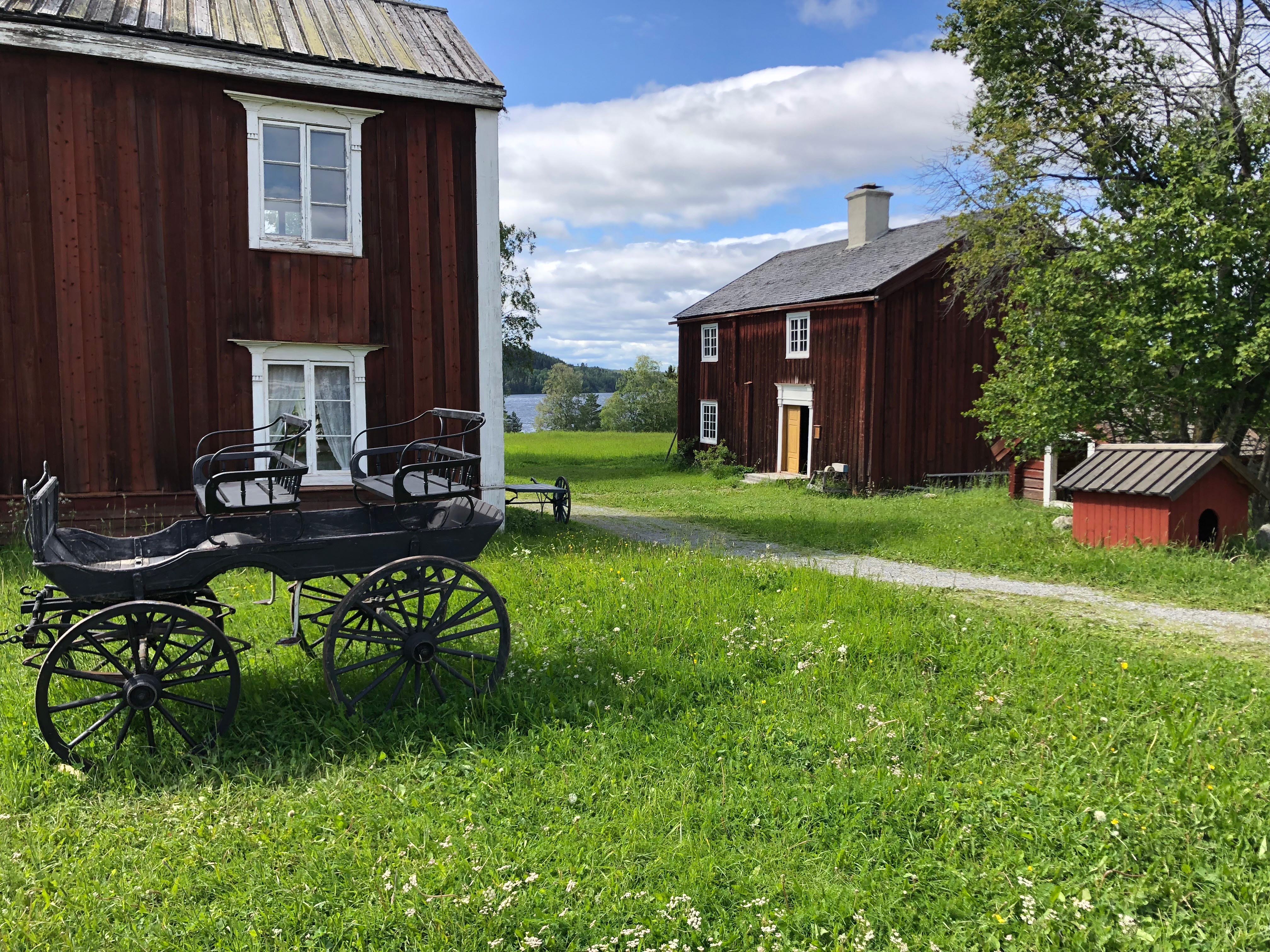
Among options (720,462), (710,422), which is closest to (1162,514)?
(720,462)

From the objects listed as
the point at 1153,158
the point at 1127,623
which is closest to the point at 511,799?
the point at 1127,623

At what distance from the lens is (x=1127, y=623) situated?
Result: 8.39 metres

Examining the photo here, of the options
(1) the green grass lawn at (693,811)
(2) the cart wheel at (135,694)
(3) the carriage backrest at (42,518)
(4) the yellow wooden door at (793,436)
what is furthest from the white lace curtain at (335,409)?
(4) the yellow wooden door at (793,436)

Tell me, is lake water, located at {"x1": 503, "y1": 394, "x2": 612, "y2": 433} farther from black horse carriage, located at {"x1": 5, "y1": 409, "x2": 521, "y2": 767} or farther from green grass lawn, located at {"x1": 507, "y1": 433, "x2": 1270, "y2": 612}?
black horse carriage, located at {"x1": 5, "y1": 409, "x2": 521, "y2": 767}

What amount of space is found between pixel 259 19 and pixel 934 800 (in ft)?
42.9

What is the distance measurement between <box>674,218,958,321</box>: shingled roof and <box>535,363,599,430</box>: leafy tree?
37.1m

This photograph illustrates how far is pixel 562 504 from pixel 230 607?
9498mm

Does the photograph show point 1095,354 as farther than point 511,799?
Yes

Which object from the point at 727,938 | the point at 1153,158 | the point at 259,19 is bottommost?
the point at 727,938

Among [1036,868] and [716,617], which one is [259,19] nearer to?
[716,617]

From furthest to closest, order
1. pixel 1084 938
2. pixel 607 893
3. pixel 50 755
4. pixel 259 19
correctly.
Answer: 1. pixel 259 19
2. pixel 50 755
3. pixel 607 893
4. pixel 1084 938

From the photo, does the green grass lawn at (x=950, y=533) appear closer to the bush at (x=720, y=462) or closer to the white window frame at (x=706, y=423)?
the bush at (x=720, y=462)

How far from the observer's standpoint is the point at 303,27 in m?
12.7

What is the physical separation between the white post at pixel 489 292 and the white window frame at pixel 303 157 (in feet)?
5.03
